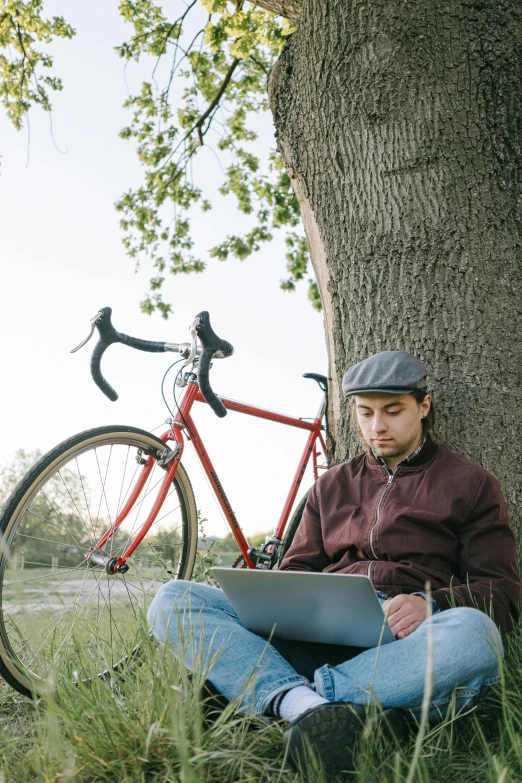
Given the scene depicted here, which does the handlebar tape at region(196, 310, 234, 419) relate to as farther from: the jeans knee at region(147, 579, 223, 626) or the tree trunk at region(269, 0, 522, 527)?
the jeans knee at region(147, 579, 223, 626)

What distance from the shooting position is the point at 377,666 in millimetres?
2023

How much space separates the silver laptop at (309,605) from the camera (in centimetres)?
193

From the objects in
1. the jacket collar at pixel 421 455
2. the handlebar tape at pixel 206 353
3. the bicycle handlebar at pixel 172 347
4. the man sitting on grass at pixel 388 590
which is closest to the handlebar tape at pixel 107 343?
the bicycle handlebar at pixel 172 347

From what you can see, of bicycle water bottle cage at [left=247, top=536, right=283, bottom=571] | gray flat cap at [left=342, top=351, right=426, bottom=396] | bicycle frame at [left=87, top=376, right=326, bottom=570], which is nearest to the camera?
gray flat cap at [left=342, top=351, right=426, bottom=396]

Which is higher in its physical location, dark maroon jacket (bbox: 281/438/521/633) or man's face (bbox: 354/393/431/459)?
man's face (bbox: 354/393/431/459)

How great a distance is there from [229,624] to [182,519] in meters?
1.21

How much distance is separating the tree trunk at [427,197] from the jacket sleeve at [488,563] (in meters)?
0.62

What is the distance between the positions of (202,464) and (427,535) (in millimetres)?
1334

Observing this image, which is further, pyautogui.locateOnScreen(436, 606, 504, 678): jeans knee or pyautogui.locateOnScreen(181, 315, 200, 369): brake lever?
pyautogui.locateOnScreen(181, 315, 200, 369): brake lever

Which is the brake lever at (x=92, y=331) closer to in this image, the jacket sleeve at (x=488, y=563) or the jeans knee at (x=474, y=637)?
the jacket sleeve at (x=488, y=563)

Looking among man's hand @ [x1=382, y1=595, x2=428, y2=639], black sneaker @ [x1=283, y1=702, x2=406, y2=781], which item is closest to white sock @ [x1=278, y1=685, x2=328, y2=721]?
black sneaker @ [x1=283, y1=702, x2=406, y2=781]

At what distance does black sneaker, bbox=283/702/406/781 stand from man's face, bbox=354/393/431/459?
3.42 feet

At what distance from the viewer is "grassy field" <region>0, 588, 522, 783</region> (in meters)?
1.71

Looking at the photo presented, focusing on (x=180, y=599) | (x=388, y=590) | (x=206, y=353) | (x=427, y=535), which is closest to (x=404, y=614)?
(x=388, y=590)
